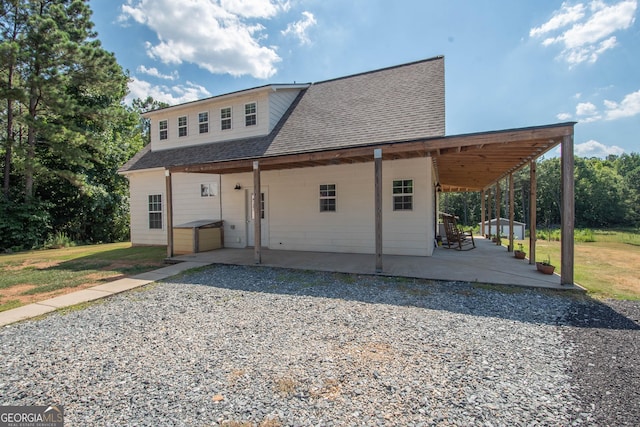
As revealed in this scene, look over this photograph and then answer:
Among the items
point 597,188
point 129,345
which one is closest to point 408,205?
point 129,345

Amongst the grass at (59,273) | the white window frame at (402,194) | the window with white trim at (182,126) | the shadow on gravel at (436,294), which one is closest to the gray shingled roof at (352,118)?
the window with white trim at (182,126)

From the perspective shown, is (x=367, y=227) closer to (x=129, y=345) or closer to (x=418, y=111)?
(x=418, y=111)

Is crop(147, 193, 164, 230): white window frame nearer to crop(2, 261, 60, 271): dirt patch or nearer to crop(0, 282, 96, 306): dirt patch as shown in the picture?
crop(2, 261, 60, 271): dirt patch

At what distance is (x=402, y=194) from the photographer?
909 centimetres

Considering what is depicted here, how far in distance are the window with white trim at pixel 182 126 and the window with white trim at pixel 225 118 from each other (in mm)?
2008

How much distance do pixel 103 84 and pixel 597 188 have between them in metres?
51.7

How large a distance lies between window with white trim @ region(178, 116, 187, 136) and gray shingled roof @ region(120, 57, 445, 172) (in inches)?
34.9

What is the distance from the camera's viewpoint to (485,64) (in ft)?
36.3

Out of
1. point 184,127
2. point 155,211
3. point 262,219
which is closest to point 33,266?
point 155,211

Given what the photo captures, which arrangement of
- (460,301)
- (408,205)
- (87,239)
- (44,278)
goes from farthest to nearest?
(87,239)
(408,205)
(44,278)
(460,301)

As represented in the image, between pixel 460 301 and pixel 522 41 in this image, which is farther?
pixel 522 41

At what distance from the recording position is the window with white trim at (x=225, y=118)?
40.2 feet

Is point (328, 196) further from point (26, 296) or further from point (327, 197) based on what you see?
point (26, 296)

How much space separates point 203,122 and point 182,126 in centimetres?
120
